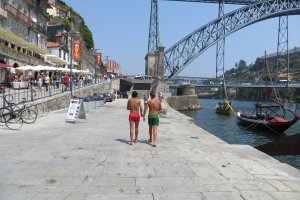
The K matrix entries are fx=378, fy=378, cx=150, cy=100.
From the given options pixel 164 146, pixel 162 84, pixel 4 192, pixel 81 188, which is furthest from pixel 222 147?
pixel 162 84

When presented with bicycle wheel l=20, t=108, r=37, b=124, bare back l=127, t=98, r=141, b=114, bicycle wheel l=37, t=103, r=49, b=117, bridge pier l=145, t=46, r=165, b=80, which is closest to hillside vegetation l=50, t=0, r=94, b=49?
bridge pier l=145, t=46, r=165, b=80

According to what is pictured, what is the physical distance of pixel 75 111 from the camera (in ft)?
52.5

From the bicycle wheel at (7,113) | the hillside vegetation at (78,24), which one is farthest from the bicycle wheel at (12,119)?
the hillside vegetation at (78,24)

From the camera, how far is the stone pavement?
5.64 m

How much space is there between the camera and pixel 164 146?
10.0 metres

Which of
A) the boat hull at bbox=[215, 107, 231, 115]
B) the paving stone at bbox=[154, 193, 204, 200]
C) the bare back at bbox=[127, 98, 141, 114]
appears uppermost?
the bare back at bbox=[127, 98, 141, 114]

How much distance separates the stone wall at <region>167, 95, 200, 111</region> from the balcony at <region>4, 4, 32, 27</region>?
879 inches

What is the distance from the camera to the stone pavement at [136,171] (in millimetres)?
5637

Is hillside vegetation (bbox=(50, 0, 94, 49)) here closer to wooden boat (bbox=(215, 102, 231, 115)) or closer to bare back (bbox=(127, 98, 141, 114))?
wooden boat (bbox=(215, 102, 231, 115))

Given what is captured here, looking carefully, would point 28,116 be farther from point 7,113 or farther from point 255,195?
point 255,195

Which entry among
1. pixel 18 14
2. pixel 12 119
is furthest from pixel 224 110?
pixel 12 119

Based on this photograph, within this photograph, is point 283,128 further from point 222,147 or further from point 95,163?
point 95,163

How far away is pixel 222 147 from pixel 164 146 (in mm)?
1608

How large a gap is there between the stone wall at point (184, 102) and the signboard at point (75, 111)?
37.8 meters
